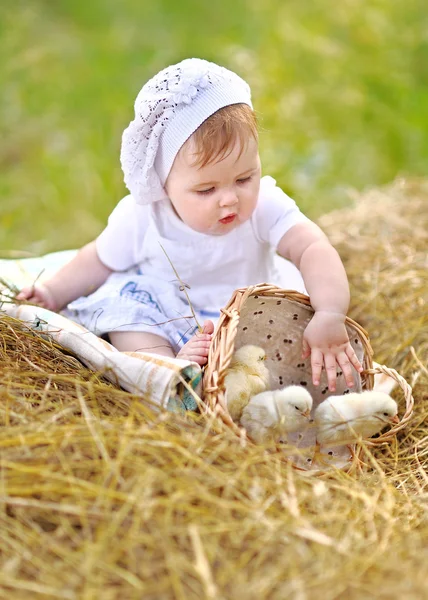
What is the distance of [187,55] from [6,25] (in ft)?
4.24

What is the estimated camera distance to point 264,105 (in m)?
4.96

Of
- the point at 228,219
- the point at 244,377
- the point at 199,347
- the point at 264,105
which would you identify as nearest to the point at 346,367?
the point at 244,377

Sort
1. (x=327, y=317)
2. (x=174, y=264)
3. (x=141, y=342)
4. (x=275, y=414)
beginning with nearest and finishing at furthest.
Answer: (x=275, y=414) < (x=327, y=317) < (x=141, y=342) < (x=174, y=264)

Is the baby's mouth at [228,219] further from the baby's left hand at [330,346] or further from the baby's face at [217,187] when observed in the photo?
the baby's left hand at [330,346]

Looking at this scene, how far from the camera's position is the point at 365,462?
2186 mm

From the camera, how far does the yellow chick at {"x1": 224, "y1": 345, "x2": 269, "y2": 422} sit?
2061mm

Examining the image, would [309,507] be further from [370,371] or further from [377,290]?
[377,290]

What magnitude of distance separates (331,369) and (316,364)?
0.14ft

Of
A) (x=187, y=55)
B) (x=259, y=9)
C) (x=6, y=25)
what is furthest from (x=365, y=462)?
(x=259, y=9)

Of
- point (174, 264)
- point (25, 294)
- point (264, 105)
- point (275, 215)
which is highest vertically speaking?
point (264, 105)

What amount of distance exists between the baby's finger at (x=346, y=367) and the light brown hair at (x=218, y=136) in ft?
2.09

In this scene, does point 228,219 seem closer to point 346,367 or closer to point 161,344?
point 161,344

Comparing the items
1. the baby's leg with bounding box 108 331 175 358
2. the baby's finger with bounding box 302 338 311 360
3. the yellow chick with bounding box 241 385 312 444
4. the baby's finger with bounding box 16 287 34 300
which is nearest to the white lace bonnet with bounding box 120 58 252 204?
the baby's leg with bounding box 108 331 175 358

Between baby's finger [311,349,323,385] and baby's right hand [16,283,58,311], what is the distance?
3.26 feet
